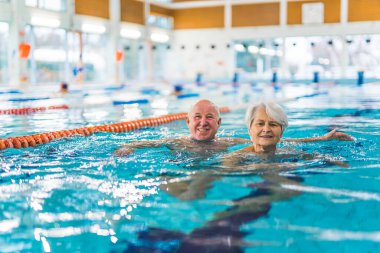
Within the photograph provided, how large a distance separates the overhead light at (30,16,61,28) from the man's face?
587 inches

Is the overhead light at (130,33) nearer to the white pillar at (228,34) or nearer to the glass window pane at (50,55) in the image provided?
the glass window pane at (50,55)

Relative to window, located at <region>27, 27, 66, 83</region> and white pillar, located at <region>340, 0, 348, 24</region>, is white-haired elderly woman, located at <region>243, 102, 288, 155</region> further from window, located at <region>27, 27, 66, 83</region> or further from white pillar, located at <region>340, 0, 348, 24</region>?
white pillar, located at <region>340, 0, 348, 24</region>

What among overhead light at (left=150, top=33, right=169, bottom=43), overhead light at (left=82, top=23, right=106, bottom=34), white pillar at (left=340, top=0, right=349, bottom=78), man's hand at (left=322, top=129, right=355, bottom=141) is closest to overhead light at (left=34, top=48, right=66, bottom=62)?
overhead light at (left=82, top=23, right=106, bottom=34)

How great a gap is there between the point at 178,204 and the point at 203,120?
1.38m

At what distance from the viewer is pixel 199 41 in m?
26.1

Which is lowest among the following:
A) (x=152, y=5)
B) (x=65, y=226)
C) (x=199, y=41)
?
(x=65, y=226)

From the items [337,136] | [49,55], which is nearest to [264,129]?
[337,136]

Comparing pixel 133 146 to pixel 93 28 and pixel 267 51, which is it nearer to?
pixel 93 28

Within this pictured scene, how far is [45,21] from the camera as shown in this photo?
17891 mm

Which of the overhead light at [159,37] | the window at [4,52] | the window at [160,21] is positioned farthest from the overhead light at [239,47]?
the window at [4,52]

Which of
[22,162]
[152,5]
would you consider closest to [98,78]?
[152,5]

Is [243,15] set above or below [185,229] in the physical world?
above

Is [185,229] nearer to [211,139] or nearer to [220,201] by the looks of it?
[220,201]

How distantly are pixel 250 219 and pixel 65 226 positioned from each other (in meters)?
0.85
